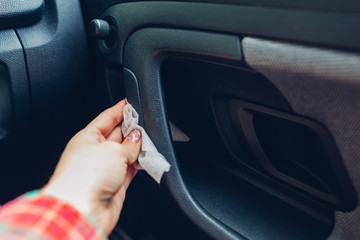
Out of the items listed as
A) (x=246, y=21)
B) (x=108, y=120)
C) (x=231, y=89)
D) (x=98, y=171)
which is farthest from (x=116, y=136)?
(x=246, y=21)

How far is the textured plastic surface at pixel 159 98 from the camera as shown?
657mm

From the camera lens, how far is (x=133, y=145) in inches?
27.3

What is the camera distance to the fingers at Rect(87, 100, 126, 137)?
717 mm

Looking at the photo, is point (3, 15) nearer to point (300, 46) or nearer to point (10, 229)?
point (10, 229)

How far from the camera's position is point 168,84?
797mm

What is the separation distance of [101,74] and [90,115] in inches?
5.5

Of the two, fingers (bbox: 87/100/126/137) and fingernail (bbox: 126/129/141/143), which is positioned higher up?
fingers (bbox: 87/100/126/137)

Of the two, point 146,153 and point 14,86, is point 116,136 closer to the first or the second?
point 146,153

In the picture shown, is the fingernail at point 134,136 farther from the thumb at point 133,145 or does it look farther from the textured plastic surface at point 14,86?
the textured plastic surface at point 14,86

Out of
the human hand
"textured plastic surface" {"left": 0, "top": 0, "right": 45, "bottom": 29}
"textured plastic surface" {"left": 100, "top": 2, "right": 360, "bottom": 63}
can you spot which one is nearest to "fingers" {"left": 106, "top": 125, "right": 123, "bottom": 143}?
the human hand

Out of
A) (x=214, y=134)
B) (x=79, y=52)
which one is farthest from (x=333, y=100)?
(x=79, y=52)

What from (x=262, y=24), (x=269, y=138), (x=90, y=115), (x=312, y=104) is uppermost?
(x=262, y=24)

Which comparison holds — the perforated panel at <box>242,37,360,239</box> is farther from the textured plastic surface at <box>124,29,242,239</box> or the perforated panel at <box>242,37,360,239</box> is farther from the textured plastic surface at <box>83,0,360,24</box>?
the textured plastic surface at <box>124,29,242,239</box>

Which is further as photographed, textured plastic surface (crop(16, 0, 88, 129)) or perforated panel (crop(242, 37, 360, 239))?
textured plastic surface (crop(16, 0, 88, 129))
